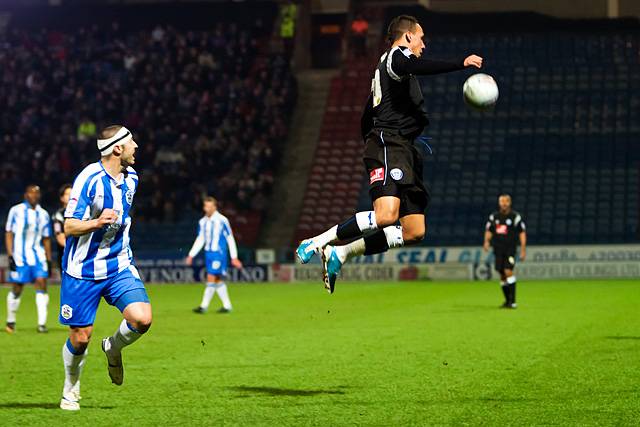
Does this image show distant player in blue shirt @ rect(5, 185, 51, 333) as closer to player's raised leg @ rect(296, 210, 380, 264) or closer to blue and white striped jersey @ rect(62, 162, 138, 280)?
player's raised leg @ rect(296, 210, 380, 264)

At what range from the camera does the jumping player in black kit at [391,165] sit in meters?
8.93

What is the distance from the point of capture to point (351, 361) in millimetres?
11516

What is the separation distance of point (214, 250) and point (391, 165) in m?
11.7

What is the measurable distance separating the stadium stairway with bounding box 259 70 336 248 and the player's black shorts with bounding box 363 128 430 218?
25.6 m

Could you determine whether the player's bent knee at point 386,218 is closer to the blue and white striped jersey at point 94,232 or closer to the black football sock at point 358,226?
the black football sock at point 358,226

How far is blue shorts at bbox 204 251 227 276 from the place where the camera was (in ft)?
65.8

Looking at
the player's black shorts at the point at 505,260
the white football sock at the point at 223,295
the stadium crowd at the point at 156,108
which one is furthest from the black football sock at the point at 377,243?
the stadium crowd at the point at 156,108

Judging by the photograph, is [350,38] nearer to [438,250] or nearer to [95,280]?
[438,250]

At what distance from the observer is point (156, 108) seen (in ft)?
129

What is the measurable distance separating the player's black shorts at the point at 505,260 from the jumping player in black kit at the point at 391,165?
10.6m

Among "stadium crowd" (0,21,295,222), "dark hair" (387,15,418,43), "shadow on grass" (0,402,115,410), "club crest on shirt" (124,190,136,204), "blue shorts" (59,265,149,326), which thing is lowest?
"shadow on grass" (0,402,115,410)

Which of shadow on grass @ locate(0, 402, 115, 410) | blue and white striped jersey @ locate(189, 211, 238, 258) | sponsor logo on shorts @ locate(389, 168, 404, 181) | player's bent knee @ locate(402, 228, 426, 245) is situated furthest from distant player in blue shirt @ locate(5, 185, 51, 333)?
sponsor logo on shorts @ locate(389, 168, 404, 181)

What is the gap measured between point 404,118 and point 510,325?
7121mm

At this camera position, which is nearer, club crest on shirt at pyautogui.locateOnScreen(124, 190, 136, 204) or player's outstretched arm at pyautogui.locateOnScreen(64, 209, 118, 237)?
player's outstretched arm at pyautogui.locateOnScreen(64, 209, 118, 237)
